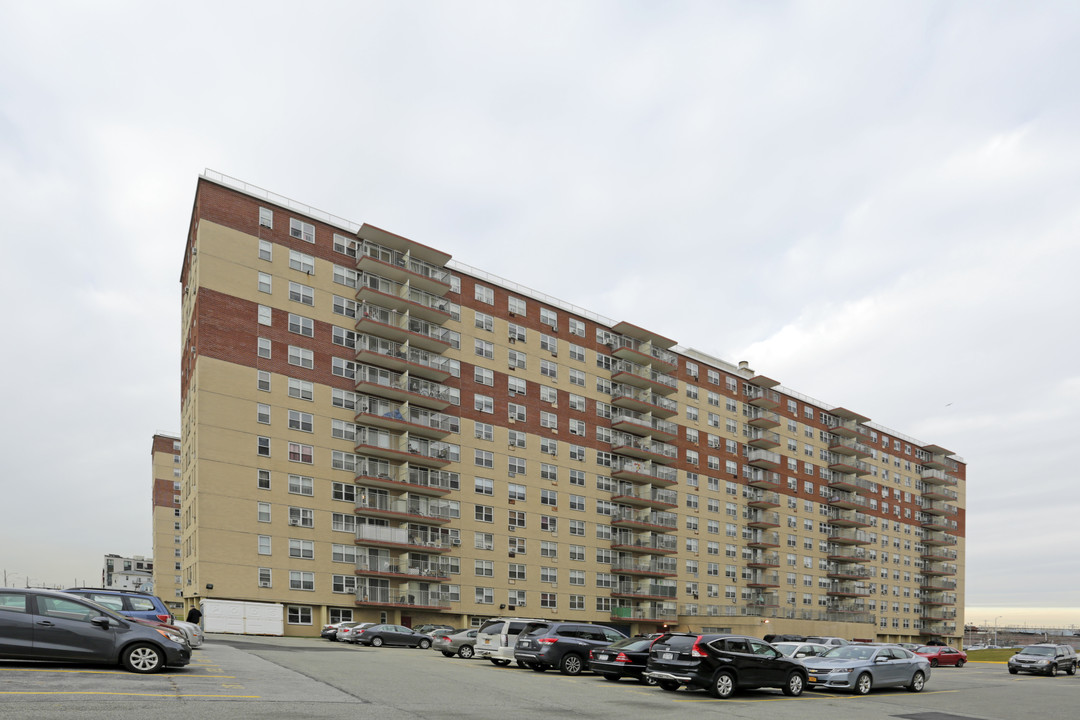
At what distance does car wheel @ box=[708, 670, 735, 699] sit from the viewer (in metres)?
20.8

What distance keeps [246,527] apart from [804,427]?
69022 mm

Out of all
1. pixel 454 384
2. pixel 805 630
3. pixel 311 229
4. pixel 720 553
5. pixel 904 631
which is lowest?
pixel 904 631

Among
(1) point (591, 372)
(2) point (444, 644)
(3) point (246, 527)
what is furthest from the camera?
(1) point (591, 372)

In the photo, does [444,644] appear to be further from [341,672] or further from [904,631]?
[904,631]

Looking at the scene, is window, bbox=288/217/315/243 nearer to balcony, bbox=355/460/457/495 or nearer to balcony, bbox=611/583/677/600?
balcony, bbox=355/460/457/495

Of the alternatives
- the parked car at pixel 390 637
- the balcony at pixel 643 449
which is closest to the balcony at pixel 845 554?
the balcony at pixel 643 449

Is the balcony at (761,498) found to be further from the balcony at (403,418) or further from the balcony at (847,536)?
the balcony at (403,418)

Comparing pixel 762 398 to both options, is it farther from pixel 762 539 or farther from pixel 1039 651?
pixel 1039 651

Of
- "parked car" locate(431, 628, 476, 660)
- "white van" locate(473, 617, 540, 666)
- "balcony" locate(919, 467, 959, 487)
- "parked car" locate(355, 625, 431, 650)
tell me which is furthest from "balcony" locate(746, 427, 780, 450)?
"white van" locate(473, 617, 540, 666)

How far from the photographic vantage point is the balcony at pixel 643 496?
3046 inches

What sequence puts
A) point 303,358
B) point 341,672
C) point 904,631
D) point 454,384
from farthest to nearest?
point 904,631, point 454,384, point 303,358, point 341,672

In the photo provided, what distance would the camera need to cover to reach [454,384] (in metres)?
66.8

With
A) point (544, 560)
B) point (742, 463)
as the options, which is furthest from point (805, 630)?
point (544, 560)

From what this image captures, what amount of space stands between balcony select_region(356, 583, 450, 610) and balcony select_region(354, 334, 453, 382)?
608 inches
